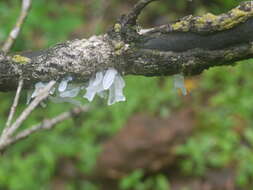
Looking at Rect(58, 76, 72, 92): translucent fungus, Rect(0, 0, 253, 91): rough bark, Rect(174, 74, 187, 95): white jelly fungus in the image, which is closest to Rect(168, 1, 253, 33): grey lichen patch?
Rect(0, 0, 253, 91): rough bark

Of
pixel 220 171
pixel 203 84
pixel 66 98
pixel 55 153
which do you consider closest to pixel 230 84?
pixel 203 84

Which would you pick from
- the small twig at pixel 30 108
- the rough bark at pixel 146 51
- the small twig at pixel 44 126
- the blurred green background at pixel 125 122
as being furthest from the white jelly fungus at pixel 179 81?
the blurred green background at pixel 125 122

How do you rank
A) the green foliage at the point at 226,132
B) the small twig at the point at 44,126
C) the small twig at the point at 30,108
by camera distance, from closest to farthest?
the small twig at the point at 30,108 < the small twig at the point at 44,126 < the green foliage at the point at 226,132

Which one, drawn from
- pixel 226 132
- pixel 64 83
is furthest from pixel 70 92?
pixel 226 132

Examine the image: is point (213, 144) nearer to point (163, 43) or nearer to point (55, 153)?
point (55, 153)

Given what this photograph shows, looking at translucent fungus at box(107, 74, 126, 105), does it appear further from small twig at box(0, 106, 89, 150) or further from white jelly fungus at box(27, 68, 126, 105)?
small twig at box(0, 106, 89, 150)

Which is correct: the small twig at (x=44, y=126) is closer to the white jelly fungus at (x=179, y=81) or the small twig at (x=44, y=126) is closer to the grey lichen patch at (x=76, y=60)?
the grey lichen patch at (x=76, y=60)
